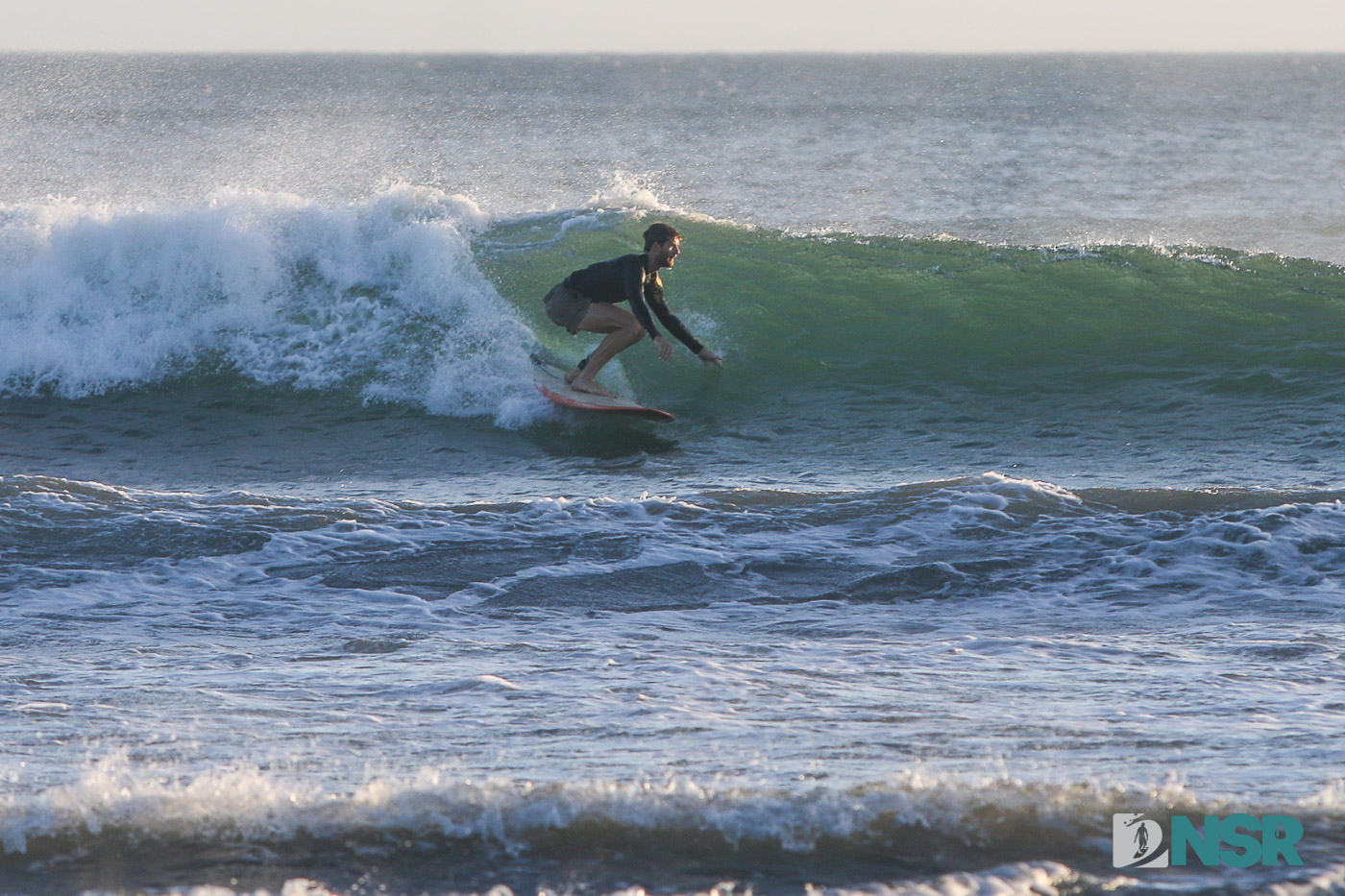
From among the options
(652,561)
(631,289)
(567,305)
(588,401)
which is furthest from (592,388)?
(652,561)

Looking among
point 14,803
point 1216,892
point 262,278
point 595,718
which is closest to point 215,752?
point 14,803

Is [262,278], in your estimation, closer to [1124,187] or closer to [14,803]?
[14,803]

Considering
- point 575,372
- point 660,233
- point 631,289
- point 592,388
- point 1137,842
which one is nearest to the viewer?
point 1137,842

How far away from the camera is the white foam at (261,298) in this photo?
36.3 ft

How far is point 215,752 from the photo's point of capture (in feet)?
12.4

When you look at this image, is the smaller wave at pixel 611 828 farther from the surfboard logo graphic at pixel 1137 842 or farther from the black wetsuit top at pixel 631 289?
the black wetsuit top at pixel 631 289

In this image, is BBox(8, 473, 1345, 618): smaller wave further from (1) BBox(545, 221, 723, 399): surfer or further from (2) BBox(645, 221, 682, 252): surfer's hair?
(2) BBox(645, 221, 682, 252): surfer's hair

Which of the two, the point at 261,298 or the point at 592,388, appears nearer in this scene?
the point at 592,388

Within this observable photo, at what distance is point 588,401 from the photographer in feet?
31.5

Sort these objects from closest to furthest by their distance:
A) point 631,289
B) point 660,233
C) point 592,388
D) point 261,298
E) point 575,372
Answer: point 660,233
point 631,289
point 592,388
point 575,372
point 261,298

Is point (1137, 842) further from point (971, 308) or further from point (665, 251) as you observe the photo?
point (971, 308)

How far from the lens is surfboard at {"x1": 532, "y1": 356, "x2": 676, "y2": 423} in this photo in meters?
9.45

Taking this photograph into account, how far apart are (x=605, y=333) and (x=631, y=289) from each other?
769mm

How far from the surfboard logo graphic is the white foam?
7685mm
